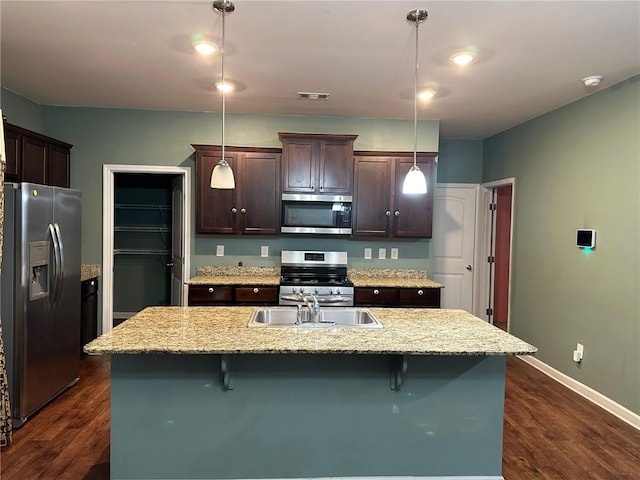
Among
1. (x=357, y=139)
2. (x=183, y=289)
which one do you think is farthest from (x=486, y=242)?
(x=183, y=289)

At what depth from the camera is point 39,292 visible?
305 centimetres

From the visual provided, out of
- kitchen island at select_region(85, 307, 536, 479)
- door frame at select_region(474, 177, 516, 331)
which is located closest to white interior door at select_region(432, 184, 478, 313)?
door frame at select_region(474, 177, 516, 331)

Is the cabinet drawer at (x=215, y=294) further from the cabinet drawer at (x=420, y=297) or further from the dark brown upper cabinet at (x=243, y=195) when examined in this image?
the cabinet drawer at (x=420, y=297)

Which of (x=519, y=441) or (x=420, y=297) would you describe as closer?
(x=519, y=441)

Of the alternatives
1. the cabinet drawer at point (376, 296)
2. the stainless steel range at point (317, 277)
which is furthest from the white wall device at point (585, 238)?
the stainless steel range at point (317, 277)

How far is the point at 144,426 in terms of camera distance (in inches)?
86.5

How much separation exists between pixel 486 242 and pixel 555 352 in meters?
1.89

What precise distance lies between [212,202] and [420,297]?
90.8 inches

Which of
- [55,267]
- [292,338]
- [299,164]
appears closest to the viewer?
Answer: [292,338]

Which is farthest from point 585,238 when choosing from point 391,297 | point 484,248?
point 484,248

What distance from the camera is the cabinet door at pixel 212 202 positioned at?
4398 mm

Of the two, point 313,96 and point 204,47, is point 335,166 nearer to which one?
point 313,96

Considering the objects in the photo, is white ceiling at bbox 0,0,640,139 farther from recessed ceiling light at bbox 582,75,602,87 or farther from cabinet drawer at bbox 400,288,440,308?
cabinet drawer at bbox 400,288,440,308

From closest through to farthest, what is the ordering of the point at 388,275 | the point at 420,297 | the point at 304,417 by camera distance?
1. the point at 304,417
2. the point at 420,297
3. the point at 388,275
